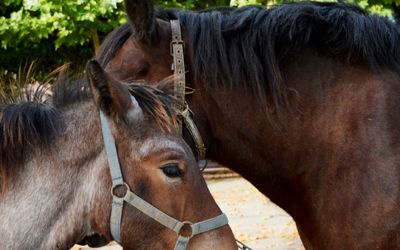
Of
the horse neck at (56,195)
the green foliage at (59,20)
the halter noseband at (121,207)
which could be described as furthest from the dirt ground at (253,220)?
the horse neck at (56,195)

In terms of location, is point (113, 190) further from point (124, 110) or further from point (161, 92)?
point (161, 92)

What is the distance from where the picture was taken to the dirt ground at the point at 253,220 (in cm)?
714

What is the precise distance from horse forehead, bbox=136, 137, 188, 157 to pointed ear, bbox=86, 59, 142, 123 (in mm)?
137

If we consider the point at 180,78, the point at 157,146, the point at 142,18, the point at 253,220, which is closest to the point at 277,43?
the point at 180,78

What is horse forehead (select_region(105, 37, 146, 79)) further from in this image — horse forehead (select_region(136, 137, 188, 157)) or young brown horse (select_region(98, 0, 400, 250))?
horse forehead (select_region(136, 137, 188, 157))

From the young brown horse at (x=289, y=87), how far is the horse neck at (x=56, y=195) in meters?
0.63

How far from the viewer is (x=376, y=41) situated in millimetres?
2674

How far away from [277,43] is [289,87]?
0.27 m

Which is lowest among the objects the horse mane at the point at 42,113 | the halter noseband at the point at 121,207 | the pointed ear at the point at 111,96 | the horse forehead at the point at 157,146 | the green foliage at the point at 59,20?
the green foliage at the point at 59,20

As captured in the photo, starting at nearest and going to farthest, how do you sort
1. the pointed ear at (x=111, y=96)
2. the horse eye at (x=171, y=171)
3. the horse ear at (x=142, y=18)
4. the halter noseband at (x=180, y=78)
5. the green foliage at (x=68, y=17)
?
the pointed ear at (x=111, y=96)
the horse eye at (x=171, y=171)
the halter noseband at (x=180, y=78)
the horse ear at (x=142, y=18)
the green foliage at (x=68, y=17)

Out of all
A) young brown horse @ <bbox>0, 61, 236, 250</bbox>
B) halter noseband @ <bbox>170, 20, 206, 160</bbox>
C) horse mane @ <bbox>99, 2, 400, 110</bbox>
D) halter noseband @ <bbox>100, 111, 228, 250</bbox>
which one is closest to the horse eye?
young brown horse @ <bbox>0, 61, 236, 250</bbox>

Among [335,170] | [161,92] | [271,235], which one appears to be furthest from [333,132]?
[271,235]

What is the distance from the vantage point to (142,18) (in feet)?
8.79

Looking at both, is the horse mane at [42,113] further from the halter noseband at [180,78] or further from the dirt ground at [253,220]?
the dirt ground at [253,220]
